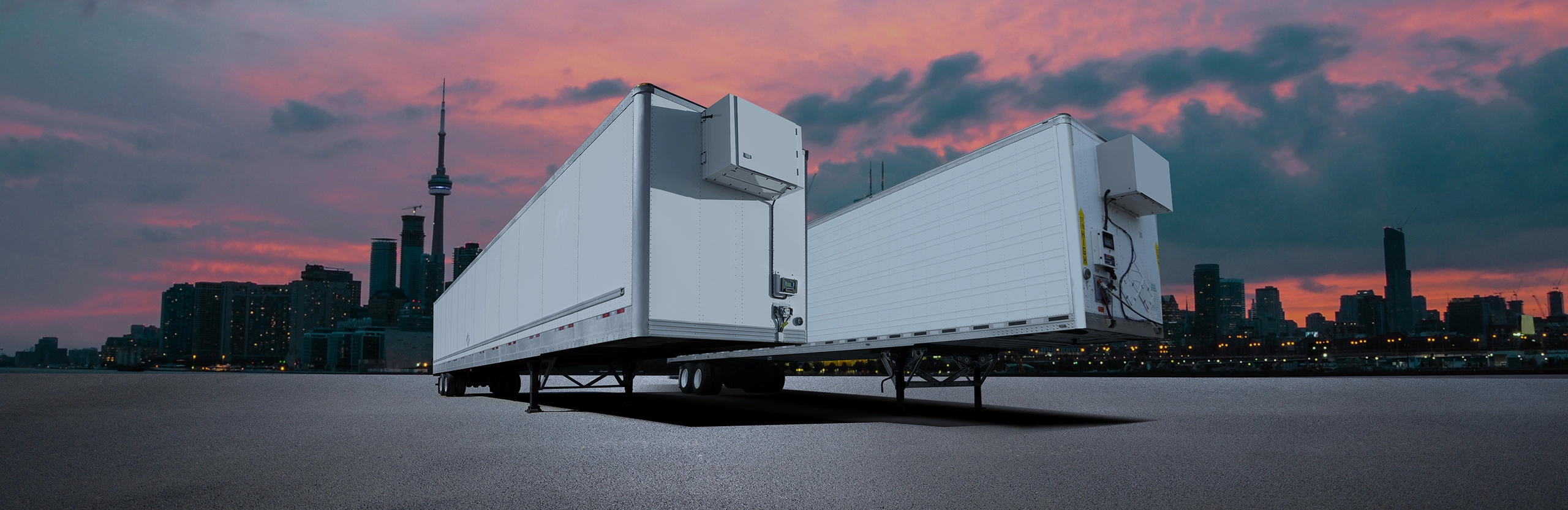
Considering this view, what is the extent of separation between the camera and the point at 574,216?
12.1 meters

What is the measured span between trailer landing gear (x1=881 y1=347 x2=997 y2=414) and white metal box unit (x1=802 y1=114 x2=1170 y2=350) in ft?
0.98

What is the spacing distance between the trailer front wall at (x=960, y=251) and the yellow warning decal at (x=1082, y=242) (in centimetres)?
15

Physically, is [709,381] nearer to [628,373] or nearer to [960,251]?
[628,373]

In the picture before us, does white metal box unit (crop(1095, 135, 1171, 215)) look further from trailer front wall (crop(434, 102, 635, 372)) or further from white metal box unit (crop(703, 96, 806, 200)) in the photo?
trailer front wall (crop(434, 102, 635, 372))

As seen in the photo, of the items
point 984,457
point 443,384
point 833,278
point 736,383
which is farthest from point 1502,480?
point 443,384

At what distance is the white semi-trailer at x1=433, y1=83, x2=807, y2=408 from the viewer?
10.0 metres

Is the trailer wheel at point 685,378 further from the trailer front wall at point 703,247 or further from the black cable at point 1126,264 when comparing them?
the black cable at point 1126,264

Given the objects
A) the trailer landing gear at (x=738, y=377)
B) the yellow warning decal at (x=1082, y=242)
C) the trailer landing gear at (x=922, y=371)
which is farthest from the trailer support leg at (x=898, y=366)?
the trailer landing gear at (x=738, y=377)

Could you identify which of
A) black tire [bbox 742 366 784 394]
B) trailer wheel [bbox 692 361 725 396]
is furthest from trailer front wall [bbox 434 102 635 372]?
black tire [bbox 742 366 784 394]

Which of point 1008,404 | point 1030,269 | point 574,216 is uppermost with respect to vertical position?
point 574,216

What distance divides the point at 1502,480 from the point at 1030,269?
5.84 meters

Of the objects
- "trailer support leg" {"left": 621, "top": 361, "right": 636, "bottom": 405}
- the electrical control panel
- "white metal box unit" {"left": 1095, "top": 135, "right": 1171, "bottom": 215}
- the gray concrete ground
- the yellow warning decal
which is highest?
"white metal box unit" {"left": 1095, "top": 135, "right": 1171, "bottom": 215}

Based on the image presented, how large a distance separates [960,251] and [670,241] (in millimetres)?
5248

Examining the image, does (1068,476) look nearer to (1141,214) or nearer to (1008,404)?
(1141,214)
